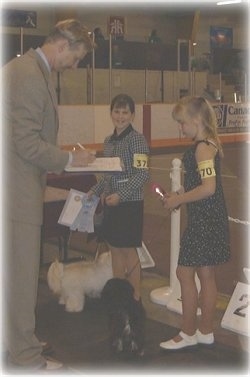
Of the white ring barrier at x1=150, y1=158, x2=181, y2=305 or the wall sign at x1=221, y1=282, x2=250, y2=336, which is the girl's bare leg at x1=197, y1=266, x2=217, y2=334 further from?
the white ring barrier at x1=150, y1=158, x2=181, y2=305

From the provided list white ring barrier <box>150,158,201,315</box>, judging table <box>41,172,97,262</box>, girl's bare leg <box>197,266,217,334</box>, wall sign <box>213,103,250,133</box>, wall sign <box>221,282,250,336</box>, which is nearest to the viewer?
girl's bare leg <box>197,266,217,334</box>

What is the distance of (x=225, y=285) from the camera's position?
4.79 metres

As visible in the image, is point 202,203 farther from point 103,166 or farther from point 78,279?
point 78,279

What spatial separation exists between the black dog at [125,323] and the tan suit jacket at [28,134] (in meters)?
0.70

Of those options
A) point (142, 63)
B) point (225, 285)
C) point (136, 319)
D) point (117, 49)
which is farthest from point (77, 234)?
point (142, 63)

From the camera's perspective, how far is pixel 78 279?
162 inches

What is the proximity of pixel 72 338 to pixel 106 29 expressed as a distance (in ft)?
64.0

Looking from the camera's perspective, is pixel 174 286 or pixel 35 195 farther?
pixel 174 286

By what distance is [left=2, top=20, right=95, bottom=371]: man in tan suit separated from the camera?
2.85 metres

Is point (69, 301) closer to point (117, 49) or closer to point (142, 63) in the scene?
point (117, 49)

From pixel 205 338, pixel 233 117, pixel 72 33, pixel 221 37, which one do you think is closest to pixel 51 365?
pixel 205 338

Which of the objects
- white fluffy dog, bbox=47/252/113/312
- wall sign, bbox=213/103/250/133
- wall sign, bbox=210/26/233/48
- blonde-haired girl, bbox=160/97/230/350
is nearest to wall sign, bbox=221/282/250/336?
blonde-haired girl, bbox=160/97/230/350

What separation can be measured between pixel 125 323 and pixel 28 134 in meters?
1.18

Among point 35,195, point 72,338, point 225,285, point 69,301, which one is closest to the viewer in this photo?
point 35,195
